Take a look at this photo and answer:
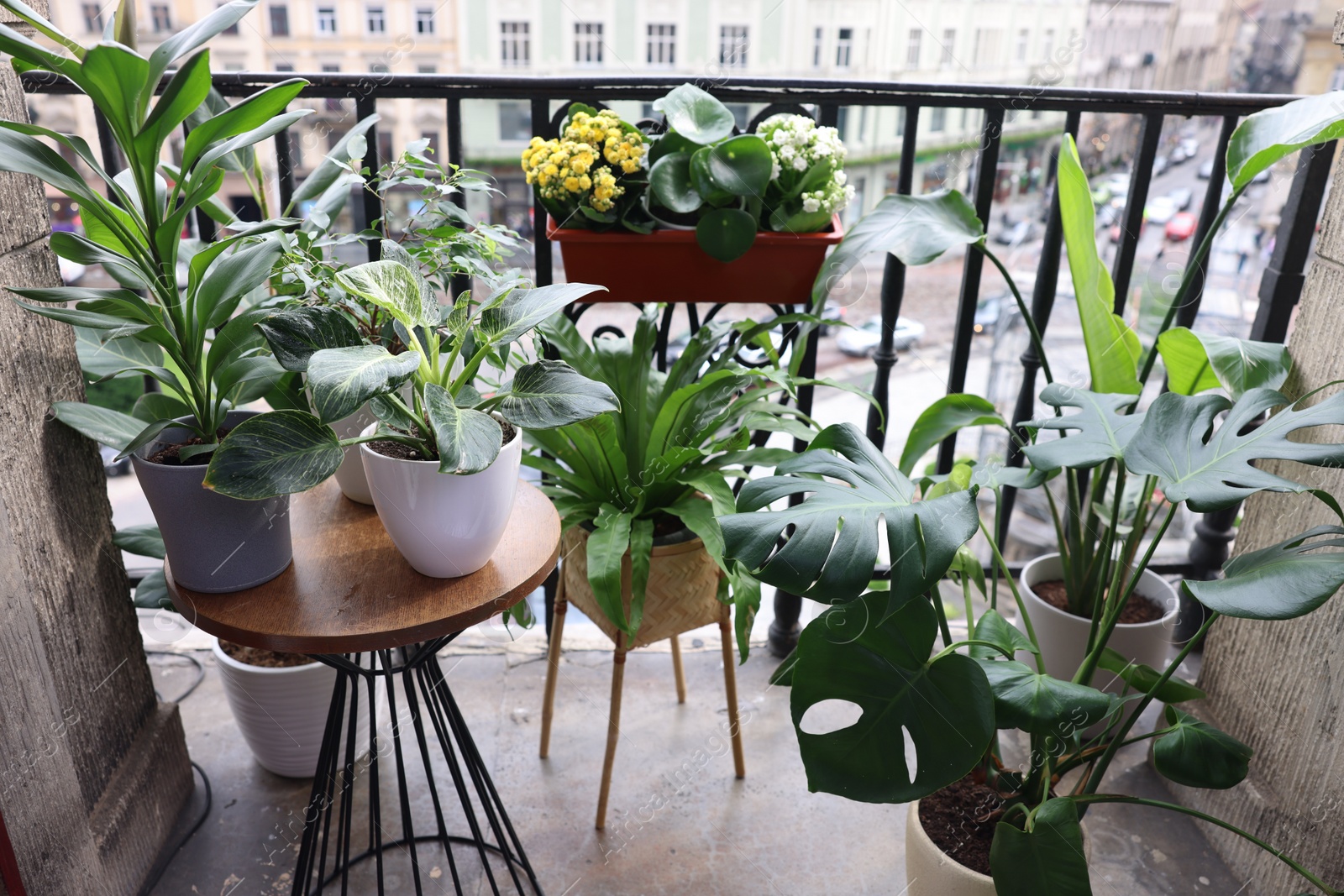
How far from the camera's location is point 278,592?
3.43 feet

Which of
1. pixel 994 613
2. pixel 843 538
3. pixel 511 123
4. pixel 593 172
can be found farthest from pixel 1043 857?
pixel 511 123

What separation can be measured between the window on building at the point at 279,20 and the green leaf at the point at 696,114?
13.7 metres

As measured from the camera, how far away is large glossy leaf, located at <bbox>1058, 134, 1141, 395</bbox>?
1.42 metres

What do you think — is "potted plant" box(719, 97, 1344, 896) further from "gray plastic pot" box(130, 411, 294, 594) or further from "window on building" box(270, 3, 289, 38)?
"window on building" box(270, 3, 289, 38)

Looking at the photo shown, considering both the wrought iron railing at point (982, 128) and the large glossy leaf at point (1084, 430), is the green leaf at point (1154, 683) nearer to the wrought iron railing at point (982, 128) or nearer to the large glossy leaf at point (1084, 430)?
the large glossy leaf at point (1084, 430)

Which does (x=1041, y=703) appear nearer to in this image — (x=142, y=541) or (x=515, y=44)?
(x=142, y=541)

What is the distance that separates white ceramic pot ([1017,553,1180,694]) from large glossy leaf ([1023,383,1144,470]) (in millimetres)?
465

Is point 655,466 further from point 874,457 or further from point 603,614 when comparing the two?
point 874,457

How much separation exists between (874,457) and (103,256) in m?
0.92

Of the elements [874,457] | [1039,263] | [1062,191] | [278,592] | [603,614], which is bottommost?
[603,614]

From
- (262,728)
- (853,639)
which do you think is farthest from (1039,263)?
(262,728)

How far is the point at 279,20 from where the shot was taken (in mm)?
14055

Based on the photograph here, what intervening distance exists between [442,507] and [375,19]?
19201 mm

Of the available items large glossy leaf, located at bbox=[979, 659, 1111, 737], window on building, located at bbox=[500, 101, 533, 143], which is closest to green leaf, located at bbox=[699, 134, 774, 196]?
large glossy leaf, located at bbox=[979, 659, 1111, 737]
